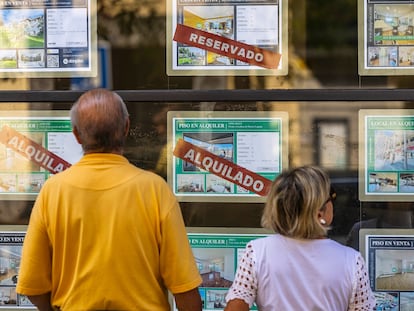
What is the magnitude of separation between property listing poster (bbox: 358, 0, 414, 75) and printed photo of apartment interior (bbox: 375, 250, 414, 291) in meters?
1.06

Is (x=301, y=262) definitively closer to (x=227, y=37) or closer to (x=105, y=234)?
(x=105, y=234)

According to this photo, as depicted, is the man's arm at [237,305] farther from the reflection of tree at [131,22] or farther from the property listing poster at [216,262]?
the reflection of tree at [131,22]

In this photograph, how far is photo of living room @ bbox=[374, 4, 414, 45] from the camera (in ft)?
11.6

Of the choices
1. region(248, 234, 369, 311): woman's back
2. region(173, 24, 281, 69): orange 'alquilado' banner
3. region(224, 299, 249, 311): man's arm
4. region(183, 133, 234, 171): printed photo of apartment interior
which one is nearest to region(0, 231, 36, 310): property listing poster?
region(183, 133, 234, 171): printed photo of apartment interior

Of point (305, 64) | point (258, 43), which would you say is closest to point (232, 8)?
point (258, 43)

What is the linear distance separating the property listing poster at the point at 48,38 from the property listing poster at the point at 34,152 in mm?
281

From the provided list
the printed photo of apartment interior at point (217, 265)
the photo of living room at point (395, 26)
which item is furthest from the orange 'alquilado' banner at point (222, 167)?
the photo of living room at point (395, 26)

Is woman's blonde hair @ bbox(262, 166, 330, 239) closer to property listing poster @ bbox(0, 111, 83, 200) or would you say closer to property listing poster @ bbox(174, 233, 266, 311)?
property listing poster @ bbox(174, 233, 266, 311)

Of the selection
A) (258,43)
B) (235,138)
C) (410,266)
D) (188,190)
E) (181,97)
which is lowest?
(410,266)

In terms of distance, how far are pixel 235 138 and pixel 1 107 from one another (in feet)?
4.73

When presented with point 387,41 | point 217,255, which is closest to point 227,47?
point 387,41

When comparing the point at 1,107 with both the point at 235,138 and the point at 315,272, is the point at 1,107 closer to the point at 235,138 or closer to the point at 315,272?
the point at 235,138

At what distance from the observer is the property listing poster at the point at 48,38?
3.67 meters

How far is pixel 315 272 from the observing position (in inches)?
91.9
